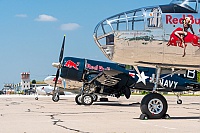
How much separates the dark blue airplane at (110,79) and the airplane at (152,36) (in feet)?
45.6

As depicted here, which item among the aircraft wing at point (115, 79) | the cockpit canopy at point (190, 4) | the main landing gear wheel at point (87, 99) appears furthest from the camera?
the main landing gear wheel at point (87, 99)

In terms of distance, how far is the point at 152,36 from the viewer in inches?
463

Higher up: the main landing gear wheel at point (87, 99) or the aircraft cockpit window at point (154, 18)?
the aircraft cockpit window at point (154, 18)

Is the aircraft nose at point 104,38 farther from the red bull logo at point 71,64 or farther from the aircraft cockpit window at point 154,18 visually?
the red bull logo at point 71,64

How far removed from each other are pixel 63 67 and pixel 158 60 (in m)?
17.1

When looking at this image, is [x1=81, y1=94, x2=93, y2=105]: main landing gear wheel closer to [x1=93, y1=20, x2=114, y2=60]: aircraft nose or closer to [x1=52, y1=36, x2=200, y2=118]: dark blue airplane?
[x1=52, y1=36, x2=200, y2=118]: dark blue airplane

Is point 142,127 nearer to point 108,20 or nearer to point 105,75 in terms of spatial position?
point 108,20

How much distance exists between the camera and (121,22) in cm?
1175

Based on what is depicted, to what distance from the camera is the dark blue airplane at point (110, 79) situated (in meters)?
26.4

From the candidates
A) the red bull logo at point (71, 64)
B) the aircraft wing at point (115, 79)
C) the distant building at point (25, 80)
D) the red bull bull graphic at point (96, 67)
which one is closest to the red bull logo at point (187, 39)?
the aircraft wing at point (115, 79)

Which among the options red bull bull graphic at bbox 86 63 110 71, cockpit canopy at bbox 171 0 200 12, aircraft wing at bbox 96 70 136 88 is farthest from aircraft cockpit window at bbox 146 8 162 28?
red bull bull graphic at bbox 86 63 110 71

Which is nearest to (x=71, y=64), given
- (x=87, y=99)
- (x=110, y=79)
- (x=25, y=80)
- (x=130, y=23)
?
(x=87, y=99)

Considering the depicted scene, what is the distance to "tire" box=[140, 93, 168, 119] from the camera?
39.7ft

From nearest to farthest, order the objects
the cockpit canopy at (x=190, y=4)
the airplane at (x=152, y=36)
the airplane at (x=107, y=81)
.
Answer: the airplane at (x=152, y=36) → the cockpit canopy at (x=190, y=4) → the airplane at (x=107, y=81)
